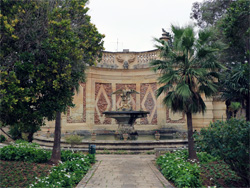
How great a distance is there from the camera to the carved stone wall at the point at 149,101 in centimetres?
1981

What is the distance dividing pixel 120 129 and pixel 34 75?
931cm

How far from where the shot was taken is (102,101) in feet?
66.5

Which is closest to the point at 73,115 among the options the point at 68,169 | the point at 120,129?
the point at 120,129

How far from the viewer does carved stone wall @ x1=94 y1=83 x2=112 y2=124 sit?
2002 centimetres

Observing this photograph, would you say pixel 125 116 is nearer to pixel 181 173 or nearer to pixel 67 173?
pixel 67 173

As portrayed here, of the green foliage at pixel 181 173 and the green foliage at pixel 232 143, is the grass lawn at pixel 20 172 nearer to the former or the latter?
the green foliage at pixel 181 173

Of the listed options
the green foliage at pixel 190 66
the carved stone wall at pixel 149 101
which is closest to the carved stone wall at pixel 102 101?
the carved stone wall at pixel 149 101

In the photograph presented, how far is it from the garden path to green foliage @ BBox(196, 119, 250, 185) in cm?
173

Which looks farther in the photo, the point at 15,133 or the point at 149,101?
the point at 149,101

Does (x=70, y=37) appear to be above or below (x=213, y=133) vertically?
above

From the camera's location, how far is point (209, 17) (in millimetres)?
23047

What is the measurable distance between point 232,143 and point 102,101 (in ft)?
48.3

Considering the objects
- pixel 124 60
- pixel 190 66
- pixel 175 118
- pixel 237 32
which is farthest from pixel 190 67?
pixel 124 60

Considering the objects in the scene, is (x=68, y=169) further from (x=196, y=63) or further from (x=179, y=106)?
(x=196, y=63)
